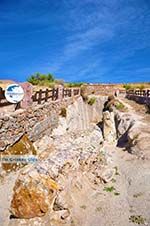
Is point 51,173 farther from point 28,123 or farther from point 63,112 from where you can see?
point 63,112

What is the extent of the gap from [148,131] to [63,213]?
10096 millimetres

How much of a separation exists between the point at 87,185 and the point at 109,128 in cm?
1275

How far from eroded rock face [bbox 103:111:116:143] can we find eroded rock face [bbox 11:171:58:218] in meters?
12.4

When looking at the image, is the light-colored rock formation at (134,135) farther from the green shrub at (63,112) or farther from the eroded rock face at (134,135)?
the green shrub at (63,112)

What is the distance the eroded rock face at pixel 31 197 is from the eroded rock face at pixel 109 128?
12.4 metres

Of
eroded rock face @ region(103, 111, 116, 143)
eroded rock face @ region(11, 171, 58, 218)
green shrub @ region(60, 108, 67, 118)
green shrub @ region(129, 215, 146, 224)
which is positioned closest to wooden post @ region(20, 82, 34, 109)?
eroded rock face @ region(11, 171, 58, 218)

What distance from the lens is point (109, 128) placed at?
78.2 feet

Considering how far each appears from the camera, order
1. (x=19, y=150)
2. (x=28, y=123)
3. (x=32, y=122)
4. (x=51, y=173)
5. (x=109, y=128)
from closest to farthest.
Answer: (x=51, y=173) < (x=19, y=150) < (x=28, y=123) < (x=32, y=122) < (x=109, y=128)

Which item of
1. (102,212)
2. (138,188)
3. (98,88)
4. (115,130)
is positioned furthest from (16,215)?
(98,88)

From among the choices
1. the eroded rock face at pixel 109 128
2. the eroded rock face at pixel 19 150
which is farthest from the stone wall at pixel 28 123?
the eroded rock face at pixel 109 128

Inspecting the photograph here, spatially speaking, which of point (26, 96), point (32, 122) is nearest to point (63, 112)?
point (32, 122)

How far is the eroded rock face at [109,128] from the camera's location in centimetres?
2189

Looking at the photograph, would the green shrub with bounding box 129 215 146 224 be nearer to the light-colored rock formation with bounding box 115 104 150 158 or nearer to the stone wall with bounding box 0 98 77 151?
the light-colored rock formation with bounding box 115 104 150 158

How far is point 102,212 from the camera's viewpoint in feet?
30.9
